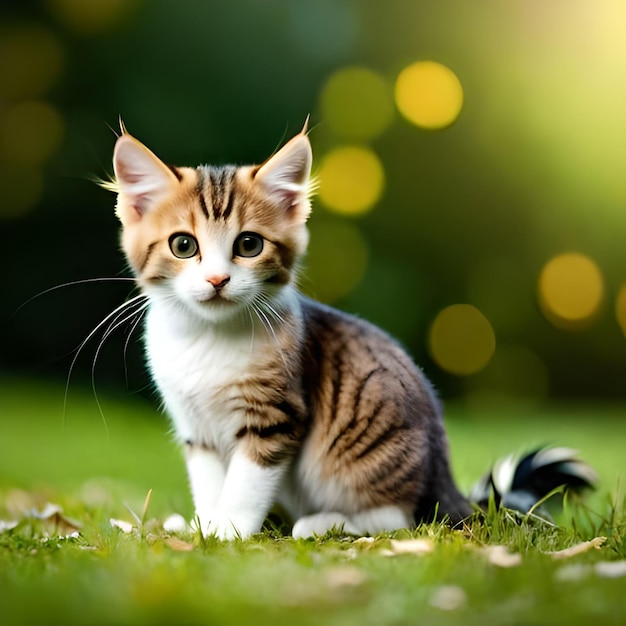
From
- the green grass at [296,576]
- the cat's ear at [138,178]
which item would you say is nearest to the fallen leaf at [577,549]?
the green grass at [296,576]

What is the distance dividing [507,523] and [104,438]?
271cm

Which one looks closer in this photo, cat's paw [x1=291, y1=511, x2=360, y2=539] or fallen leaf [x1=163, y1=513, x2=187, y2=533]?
cat's paw [x1=291, y1=511, x2=360, y2=539]

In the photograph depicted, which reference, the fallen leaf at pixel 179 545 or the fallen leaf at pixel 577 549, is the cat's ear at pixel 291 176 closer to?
the fallen leaf at pixel 179 545

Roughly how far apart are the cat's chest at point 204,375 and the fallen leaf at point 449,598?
2.59ft

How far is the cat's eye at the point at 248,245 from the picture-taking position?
2244mm

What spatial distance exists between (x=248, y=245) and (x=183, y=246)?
6.2 inches

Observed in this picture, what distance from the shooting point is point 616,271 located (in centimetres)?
511

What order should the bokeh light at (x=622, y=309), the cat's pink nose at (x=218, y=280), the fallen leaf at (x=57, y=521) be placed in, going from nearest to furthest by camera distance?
1. the cat's pink nose at (x=218, y=280)
2. the fallen leaf at (x=57, y=521)
3. the bokeh light at (x=622, y=309)

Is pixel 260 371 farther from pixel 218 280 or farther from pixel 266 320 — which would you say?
pixel 218 280

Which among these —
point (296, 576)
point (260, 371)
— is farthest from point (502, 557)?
point (260, 371)

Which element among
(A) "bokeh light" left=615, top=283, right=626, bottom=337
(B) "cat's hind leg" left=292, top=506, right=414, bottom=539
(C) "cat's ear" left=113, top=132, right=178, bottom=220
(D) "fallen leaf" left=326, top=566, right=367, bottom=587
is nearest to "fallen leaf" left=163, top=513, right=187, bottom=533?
(B) "cat's hind leg" left=292, top=506, right=414, bottom=539

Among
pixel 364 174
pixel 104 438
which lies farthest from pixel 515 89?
pixel 104 438

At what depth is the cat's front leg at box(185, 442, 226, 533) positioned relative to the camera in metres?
2.42

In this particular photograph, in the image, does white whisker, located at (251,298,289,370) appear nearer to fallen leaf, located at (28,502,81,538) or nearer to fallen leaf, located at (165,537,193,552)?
fallen leaf, located at (165,537,193,552)
